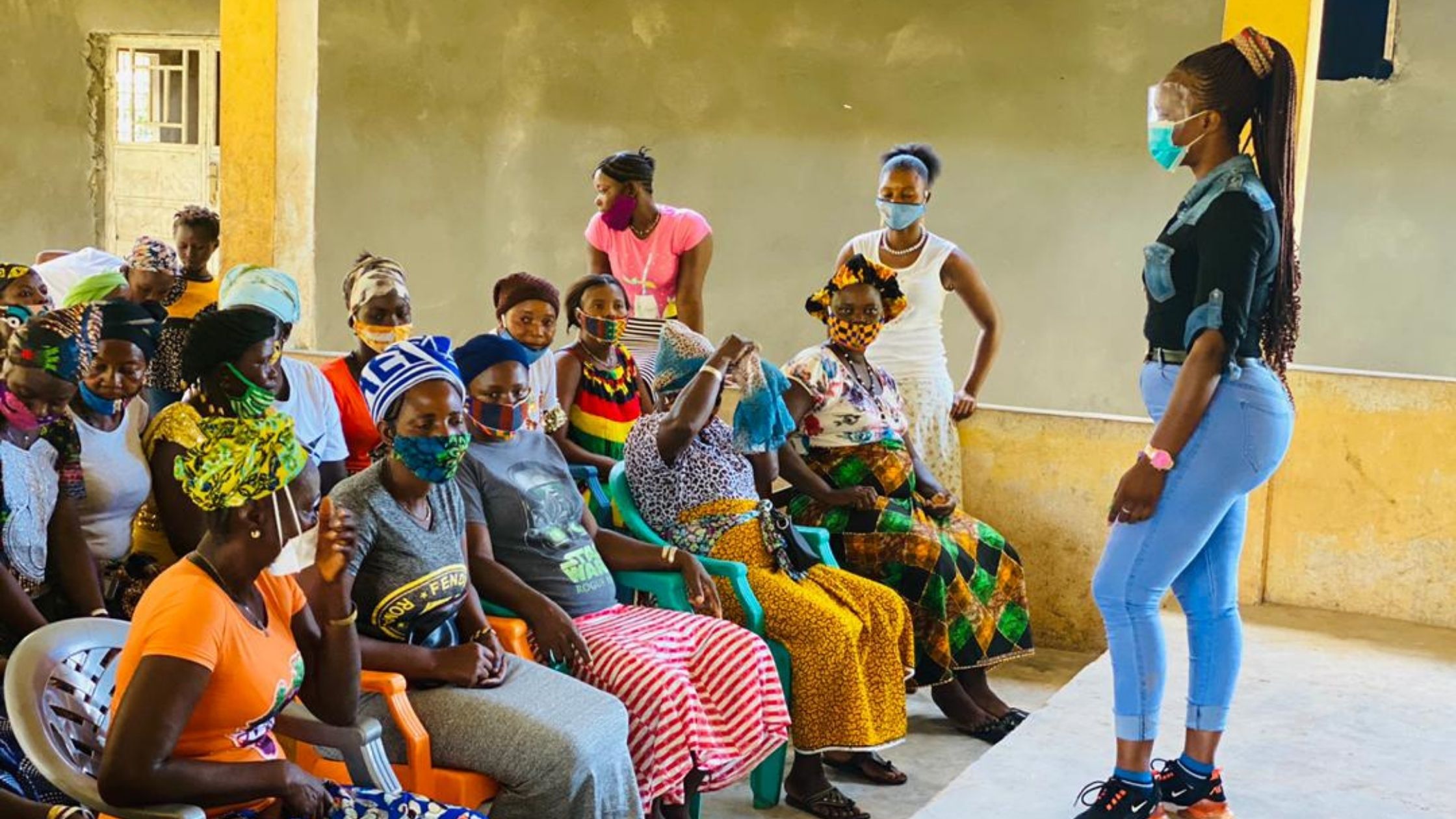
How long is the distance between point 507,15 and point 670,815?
6996 mm

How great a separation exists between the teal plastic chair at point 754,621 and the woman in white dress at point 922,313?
5.00ft

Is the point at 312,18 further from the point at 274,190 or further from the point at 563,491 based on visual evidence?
the point at 563,491

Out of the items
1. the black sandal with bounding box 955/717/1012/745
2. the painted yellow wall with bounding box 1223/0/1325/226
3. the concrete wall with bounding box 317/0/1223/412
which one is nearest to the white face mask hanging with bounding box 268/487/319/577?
the black sandal with bounding box 955/717/1012/745

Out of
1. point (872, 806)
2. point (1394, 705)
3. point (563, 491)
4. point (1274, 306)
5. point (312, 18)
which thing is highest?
point (312, 18)

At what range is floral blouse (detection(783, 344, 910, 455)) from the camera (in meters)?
5.43

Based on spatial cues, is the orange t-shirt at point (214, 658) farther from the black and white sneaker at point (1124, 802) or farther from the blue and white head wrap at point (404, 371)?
the black and white sneaker at point (1124, 802)

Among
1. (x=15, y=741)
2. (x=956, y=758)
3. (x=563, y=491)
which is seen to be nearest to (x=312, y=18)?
(x=563, y=491)

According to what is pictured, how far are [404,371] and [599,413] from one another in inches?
70.6

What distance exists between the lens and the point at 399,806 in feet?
9.70

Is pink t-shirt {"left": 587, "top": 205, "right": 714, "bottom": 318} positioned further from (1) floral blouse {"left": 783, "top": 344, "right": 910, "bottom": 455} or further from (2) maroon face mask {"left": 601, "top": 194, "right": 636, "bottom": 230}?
(1) floral blouse {"left": 783, "top": 344, "right": 910, "bottom": 455}

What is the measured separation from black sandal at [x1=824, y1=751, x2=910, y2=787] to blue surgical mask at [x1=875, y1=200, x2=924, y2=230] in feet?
7.05

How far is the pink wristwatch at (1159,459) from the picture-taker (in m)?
3.45

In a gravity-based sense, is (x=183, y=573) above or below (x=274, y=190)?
below

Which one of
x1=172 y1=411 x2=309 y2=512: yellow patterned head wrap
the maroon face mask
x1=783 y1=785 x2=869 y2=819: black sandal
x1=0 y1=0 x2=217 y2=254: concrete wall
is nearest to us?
x1=172 y1=411 x2=309 y2=512: yellow patterned head wrap
